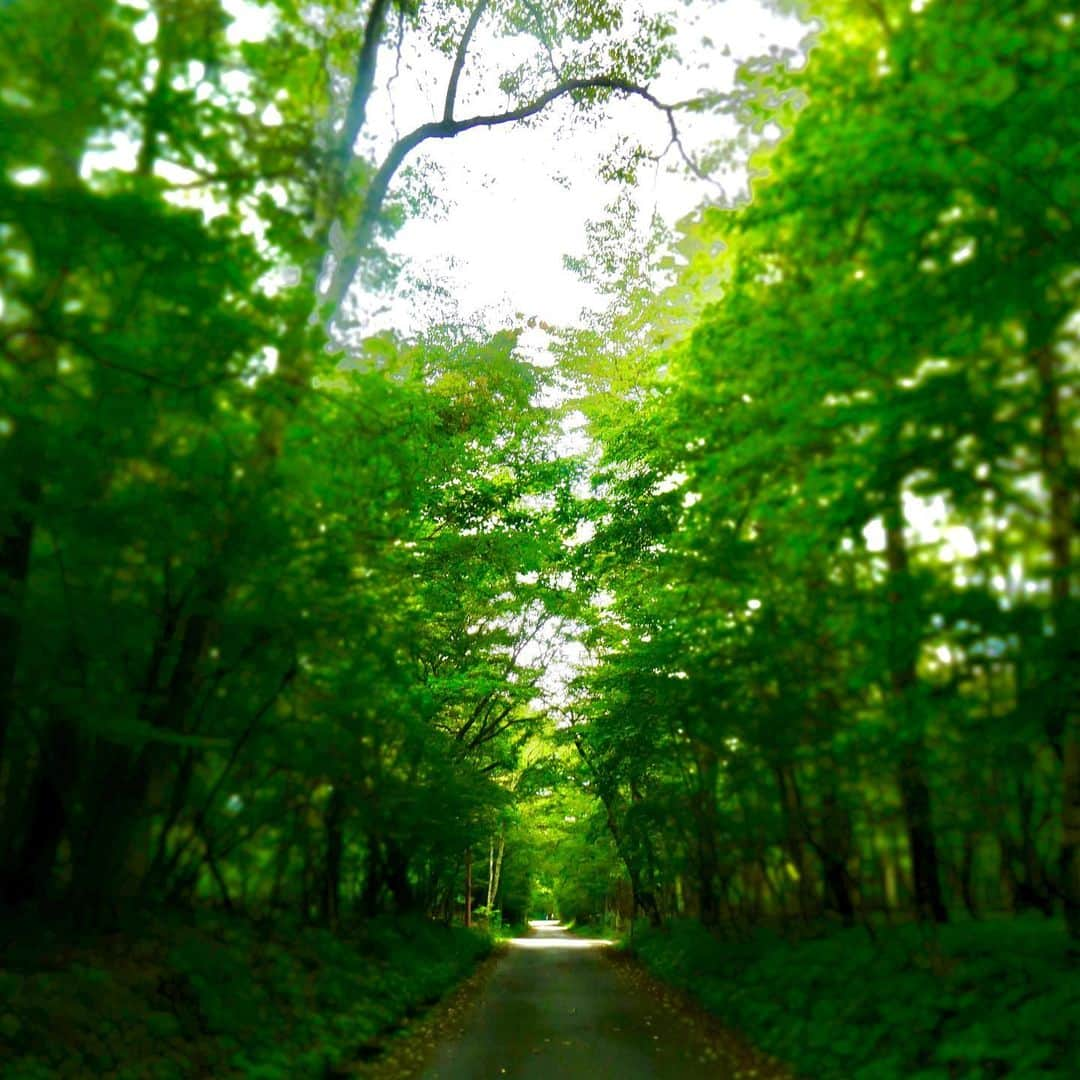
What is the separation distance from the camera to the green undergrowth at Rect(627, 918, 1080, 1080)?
596cm

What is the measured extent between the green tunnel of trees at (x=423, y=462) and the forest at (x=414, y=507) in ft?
0.14

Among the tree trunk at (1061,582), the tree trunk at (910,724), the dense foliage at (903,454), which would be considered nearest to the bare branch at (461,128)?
the dense foliage at (903,454)

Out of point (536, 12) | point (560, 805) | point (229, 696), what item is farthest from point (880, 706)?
point (560, 805)

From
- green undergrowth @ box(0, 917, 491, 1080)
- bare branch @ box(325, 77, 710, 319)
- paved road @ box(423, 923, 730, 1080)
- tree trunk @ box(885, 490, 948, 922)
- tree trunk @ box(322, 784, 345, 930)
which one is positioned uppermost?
bare branch @ box(325, 77, 710, 319)

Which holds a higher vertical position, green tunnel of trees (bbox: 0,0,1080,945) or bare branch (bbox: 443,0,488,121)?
bare branch (bbox: 443,0,488,121)

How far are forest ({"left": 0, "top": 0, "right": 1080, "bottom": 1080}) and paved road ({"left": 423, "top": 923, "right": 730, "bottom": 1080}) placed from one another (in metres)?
0.93

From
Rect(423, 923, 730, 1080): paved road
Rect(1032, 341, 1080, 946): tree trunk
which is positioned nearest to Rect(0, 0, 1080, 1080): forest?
Rect(1032, 341, 1080, 946): tree trunk

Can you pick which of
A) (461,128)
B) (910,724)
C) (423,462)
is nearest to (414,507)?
(423,462)

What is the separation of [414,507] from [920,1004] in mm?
9686

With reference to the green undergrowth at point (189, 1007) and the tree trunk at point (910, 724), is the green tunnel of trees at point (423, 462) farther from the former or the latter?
the green undergrowth at point (189, 1007)

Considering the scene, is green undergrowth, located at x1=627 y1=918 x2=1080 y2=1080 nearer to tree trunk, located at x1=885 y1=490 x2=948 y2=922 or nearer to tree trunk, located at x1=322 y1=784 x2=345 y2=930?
tree trunk, located at x1=885 y1=490 x2=948 y2=922

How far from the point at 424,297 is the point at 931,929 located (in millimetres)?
11532

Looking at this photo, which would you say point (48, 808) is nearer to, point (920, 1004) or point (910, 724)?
point (910, 724)

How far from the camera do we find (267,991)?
895 cm
